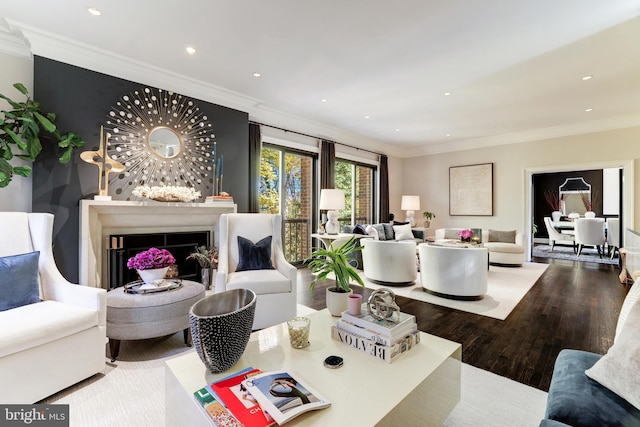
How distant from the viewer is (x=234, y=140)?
4309 millimetres

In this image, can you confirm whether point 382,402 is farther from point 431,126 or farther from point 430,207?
point 430,207

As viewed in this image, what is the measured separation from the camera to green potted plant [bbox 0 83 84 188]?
2516mm

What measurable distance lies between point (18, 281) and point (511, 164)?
794 cm

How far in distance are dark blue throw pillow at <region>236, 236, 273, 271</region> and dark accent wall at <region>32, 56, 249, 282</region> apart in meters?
1.71

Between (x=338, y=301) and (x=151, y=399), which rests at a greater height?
(x=338, y=301)

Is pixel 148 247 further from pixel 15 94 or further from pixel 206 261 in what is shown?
pixel 15 94

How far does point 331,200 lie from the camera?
5.18 meters

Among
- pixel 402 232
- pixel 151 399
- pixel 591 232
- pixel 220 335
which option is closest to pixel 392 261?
pixel 402 232

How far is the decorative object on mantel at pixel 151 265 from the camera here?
234cm

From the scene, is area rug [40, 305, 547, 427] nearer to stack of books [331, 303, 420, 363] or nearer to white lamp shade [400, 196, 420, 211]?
stack of books [331, 303, 420, 363]

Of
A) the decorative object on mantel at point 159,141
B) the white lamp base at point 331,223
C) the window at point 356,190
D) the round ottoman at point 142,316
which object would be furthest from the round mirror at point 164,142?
the window at point 356,190

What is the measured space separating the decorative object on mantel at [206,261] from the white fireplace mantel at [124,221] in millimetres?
336

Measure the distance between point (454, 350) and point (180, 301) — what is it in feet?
6.36

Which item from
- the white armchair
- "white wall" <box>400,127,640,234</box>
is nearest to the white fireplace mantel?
the white armchair
